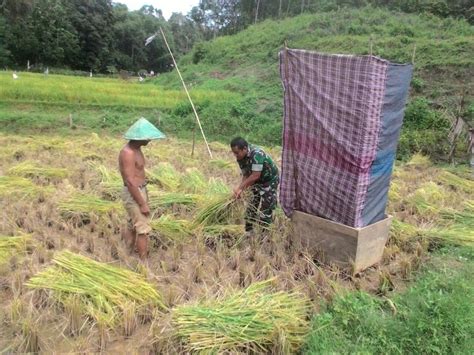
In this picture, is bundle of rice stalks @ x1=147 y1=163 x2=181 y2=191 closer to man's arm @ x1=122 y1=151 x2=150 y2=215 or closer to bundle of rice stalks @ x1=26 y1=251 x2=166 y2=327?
man's arm @ x1=122 y1=151 x2=150 y2=215

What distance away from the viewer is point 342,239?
3.88m

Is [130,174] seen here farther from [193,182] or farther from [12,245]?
[193,182]

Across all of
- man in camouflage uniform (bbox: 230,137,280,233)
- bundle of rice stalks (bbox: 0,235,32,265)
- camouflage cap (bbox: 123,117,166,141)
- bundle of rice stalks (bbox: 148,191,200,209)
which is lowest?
bundle of rice stalks (bbox: 0,235,32,265)

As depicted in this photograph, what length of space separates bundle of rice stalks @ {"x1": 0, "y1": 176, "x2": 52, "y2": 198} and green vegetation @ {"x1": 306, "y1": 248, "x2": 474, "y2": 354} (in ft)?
13.0

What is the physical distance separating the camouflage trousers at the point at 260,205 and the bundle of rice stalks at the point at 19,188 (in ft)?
8.94

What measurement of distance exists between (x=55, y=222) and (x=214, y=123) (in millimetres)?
7973

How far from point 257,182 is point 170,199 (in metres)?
1.30

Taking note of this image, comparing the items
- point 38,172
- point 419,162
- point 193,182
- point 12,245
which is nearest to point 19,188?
point 38,172

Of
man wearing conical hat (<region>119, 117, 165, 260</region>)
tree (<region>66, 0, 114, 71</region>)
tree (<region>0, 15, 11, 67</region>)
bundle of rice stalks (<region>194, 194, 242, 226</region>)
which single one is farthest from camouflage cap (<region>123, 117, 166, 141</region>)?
tree (<region>66, 0, 114, 71</region>)

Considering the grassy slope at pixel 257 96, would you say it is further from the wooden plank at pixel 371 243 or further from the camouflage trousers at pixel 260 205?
the camouflage trousers at pixel 260 205

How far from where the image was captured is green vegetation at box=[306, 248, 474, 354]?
266 centimetres

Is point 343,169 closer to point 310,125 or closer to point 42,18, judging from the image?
point 310,125

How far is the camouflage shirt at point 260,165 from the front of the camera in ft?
13.5

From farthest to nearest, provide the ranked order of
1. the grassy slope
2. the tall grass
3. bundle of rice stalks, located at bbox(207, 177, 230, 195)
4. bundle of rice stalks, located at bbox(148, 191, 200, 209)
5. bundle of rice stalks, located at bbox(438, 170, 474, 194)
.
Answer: the tall grass → the grassy slope → bundle of rice stalks, located at bbox(438, 170, 474, 194) → bundle of rice stalks, located at bbox(207, 177, 230, 195) → bundle of rice stalks, located at bbox(148, 191, 200, 209)
